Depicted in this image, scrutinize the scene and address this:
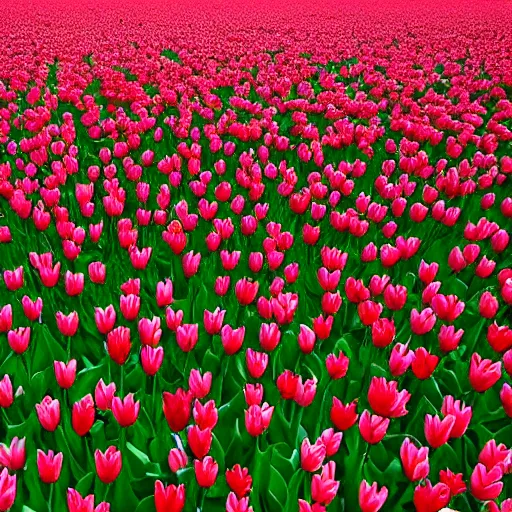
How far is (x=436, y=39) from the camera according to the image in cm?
1460

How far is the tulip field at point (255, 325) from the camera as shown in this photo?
1.70 metres

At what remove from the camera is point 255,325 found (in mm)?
2557

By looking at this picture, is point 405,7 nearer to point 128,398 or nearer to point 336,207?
point 336,207

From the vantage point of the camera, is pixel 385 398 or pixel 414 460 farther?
pixel 385 398

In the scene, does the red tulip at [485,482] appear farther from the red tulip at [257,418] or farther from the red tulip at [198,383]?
the red tulip at [198,383]

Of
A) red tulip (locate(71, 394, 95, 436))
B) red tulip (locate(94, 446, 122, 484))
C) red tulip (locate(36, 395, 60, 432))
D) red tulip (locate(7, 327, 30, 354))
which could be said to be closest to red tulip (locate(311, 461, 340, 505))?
red tulip (locate(94, 446, 122, 484))

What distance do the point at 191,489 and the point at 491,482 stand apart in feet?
2.80

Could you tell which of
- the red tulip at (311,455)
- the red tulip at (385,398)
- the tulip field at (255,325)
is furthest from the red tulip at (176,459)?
the red tulip at (385,398)

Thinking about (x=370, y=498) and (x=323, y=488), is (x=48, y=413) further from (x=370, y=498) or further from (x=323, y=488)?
(x=370, y=498)

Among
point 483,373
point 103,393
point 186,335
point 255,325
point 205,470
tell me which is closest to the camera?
point 205,470

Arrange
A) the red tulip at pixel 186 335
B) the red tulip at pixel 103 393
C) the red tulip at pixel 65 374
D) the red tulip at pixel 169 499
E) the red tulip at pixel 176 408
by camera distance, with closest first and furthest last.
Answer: the red tulip at pixel 169 499 → the red tulip at pixel 176 408 → the red tulip at pixel 103 393 → the red tulip at pixel 65 374 → the red tulip at pixel 186 335

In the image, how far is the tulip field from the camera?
170 cm

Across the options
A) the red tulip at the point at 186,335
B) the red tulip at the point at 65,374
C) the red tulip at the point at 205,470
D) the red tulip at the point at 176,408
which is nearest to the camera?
Result: the red tulip at the point at 205,470

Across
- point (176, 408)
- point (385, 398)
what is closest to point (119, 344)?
point (176, 408)
